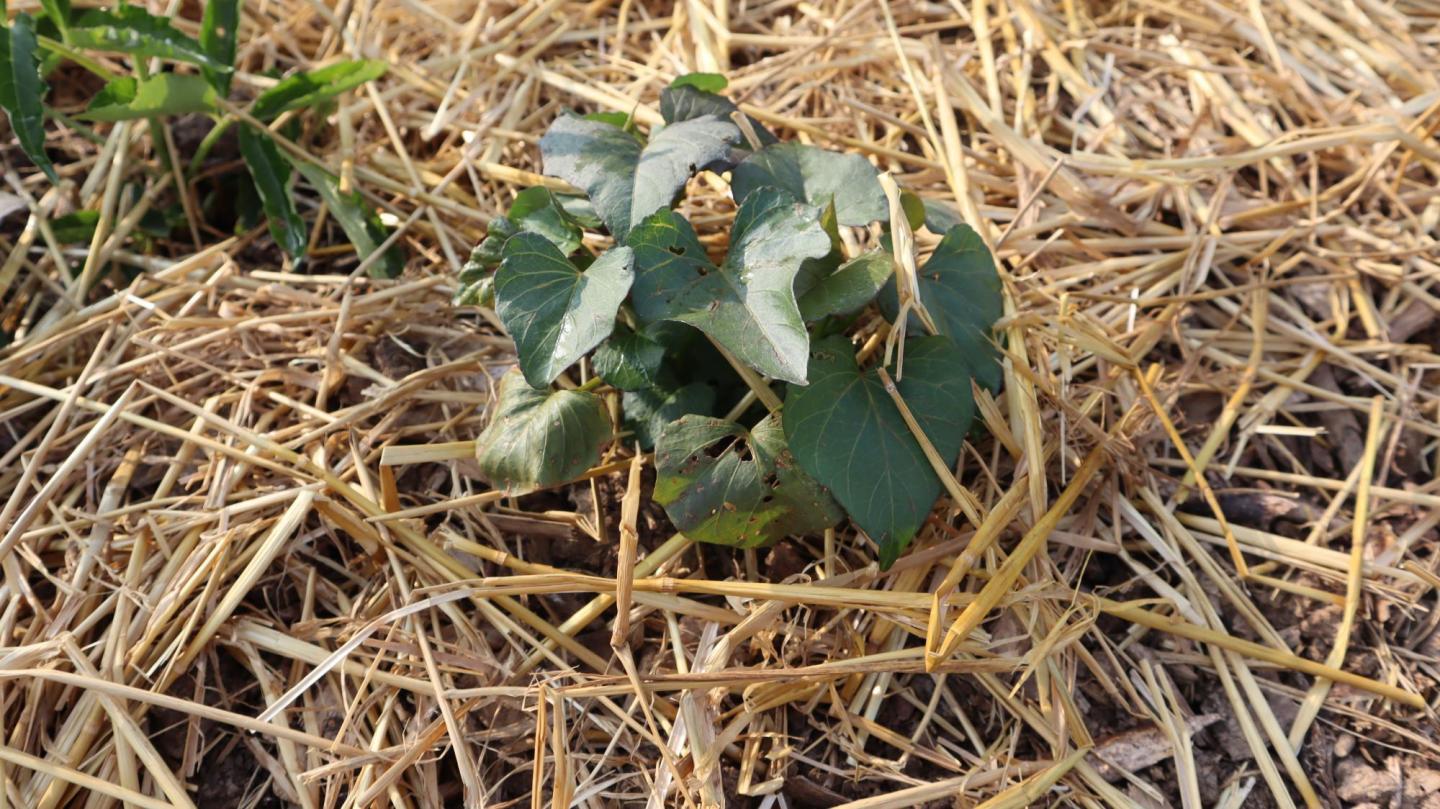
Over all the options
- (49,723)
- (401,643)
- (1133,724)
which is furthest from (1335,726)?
(49,723)

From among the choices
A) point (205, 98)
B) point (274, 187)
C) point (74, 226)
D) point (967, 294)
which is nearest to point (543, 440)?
point (967, 294)

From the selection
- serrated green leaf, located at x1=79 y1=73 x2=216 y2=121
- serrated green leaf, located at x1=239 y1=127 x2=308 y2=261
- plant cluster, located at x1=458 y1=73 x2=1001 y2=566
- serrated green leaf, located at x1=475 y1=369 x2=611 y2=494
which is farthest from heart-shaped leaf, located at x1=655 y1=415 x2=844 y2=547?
serrated green leaf, located at x1=79 y1=73 x2=216 y2=121

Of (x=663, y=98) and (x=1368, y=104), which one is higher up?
(x=663, y=98)

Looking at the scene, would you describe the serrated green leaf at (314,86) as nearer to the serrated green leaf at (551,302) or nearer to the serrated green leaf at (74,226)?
the serrated green leaf at (74,226)

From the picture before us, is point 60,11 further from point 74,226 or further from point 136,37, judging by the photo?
point 74,226

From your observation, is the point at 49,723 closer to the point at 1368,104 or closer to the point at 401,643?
the point at 401,643

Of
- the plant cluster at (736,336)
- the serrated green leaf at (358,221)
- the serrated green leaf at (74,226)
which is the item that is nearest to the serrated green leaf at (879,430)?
the plant cluster at (736,336)
